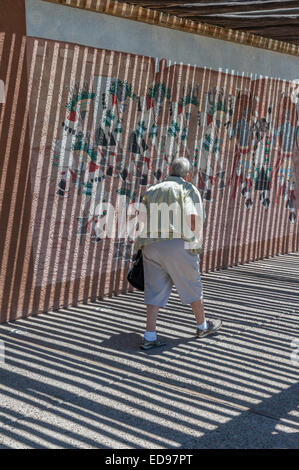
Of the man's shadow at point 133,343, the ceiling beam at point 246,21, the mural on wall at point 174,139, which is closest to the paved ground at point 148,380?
the man's shadow at point 133,343

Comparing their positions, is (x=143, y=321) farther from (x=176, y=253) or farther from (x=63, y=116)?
(x=63, y=116)

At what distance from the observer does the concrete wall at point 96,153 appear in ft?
20.5

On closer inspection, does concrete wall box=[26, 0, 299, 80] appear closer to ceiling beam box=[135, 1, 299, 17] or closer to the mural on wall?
the mural on wall

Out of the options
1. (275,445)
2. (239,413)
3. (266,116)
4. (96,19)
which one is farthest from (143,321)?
(266,116)

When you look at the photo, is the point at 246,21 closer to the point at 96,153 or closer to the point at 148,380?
the point at 96,153

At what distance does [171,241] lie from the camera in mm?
5297

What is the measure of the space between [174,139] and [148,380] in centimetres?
401

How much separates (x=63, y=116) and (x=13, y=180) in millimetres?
923

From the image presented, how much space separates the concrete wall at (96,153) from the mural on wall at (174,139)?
0.02m

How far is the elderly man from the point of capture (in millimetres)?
5242

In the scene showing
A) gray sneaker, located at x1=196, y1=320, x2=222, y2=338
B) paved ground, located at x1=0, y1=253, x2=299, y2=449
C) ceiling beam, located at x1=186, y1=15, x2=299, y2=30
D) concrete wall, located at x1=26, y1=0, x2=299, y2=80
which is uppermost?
ceiling beam, located at x1=186, y1=15, x2=299, y2=30

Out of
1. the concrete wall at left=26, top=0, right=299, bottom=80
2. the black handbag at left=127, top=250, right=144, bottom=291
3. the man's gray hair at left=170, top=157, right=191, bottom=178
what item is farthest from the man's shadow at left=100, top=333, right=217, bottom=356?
the concrete wall at left=26, top=0, right=299, bottom=80

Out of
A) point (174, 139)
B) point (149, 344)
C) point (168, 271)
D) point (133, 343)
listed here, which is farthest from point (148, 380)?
point (174, 139)

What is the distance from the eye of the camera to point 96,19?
270 inches
